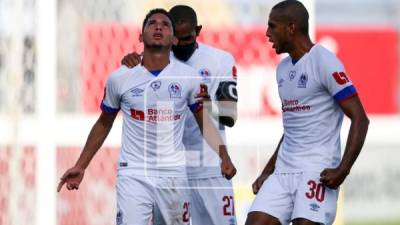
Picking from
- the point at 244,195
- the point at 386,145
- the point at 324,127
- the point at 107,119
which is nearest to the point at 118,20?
the point at 244,195

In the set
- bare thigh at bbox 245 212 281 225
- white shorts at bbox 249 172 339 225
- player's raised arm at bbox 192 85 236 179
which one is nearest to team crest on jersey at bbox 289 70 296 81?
white shorts at bbox 249 172 339 225

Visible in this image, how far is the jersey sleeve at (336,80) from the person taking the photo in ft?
21.9

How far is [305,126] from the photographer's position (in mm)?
6875

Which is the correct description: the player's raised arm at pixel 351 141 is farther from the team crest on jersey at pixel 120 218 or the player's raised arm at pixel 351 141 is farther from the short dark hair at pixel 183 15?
the short dark hair at pixel 183 15

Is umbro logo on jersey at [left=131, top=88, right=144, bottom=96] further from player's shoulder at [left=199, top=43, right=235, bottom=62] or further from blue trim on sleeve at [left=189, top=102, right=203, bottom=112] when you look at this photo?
player's shoulder at [left=199, top=43, right=235, bottom=62]

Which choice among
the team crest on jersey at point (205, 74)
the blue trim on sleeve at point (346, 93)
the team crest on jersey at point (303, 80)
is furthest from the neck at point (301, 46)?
the team crest on jersey at point (205, 74)

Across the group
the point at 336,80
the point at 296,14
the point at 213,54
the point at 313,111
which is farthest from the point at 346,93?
the point at 213,54

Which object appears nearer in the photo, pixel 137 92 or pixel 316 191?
pixel 316 191

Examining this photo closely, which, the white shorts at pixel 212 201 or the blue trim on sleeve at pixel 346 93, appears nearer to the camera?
the blue trim on sleeve at pixel 346 93

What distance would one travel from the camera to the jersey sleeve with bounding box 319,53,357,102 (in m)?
6.68

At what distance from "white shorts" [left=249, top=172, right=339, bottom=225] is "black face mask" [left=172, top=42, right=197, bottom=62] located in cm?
160

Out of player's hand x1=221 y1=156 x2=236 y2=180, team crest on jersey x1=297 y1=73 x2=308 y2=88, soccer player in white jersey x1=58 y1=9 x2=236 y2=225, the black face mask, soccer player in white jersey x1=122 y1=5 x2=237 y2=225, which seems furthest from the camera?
soccer player in white jersey x1=122 y1=5 x2=237 y2=225

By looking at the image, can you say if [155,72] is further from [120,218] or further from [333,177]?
[333,177]

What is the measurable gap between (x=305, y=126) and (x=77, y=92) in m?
3.24
